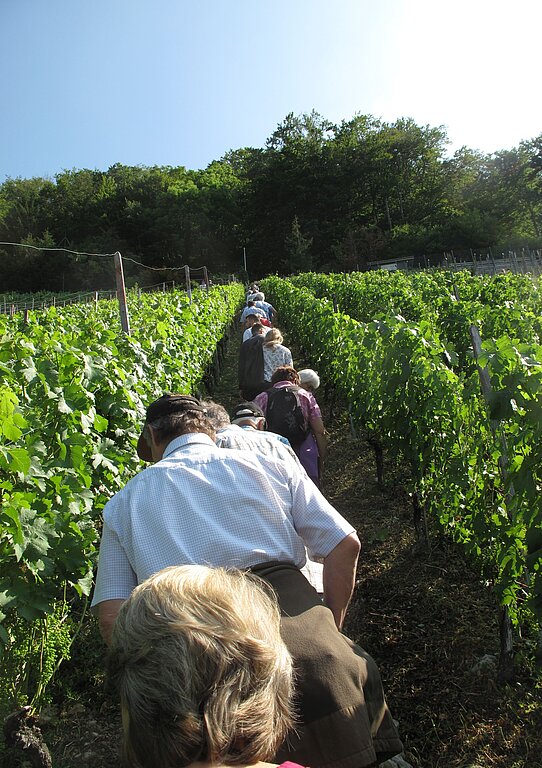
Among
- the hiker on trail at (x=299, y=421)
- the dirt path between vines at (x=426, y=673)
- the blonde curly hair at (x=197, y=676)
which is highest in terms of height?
the blonde curly hair at (x=197, y=676)

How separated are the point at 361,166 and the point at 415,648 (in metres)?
65.4

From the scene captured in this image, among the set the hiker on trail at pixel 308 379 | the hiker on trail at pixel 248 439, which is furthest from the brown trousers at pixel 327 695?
the hiker on trail at pixel 308 379

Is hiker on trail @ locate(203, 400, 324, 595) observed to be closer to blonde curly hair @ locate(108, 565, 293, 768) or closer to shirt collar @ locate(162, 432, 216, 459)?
shirt collar @ locate(162, 432, 216, 459)

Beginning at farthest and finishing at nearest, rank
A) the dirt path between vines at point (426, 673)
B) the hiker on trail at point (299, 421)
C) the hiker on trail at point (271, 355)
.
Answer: the hiker on trail at point (271, 355), the hiker on trail at point (299, 421), the dirt path between vines at point (426, 673)

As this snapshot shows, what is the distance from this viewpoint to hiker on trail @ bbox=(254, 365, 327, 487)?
14.7ft

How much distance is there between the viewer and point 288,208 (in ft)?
209

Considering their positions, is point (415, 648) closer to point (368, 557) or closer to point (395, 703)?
point (395, 703)

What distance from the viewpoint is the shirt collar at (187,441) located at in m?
1.94

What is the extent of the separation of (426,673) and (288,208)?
63571 mm

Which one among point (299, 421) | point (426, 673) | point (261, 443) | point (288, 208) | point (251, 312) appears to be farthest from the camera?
point (288, 208)

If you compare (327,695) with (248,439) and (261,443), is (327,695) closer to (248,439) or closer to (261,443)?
(261,443)

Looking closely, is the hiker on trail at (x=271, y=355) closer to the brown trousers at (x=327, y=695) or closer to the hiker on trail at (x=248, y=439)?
the hiker on trail at (x=248, y=439)

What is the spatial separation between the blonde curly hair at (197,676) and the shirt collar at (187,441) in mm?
893

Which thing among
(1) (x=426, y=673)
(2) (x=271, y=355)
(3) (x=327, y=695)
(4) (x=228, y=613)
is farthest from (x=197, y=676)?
(2) (x=271, y=355)
